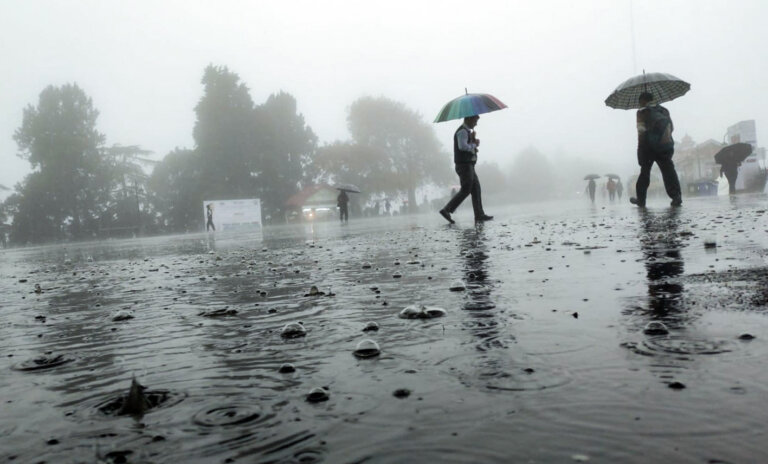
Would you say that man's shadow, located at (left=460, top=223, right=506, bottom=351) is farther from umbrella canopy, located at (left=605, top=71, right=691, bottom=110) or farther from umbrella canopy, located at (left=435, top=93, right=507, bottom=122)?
umbrella canopy, located at (left=605, top=71, right=691, bottom=110)

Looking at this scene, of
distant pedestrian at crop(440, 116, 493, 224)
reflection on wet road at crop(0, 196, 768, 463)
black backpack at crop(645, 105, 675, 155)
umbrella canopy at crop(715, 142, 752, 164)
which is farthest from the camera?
umbrella canopy at crop(715, 142, 752, 164)

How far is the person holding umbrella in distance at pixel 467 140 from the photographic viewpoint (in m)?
12.7

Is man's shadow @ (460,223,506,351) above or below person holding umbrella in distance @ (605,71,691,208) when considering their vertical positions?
below

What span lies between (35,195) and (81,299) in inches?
2350

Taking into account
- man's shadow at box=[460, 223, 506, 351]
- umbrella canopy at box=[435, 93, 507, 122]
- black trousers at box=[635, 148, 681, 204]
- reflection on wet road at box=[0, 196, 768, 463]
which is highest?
umbrella canopy at box=[435, 93, 507, 122]

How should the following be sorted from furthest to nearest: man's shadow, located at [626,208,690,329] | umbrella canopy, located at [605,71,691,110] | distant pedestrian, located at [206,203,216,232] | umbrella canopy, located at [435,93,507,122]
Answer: distant pedestrian, located at [206,203,216,232] → umbrella canopy, located at [605,71,691,110] → umbrella canopy, located at [435,93,507,122] → man's shadow, located at [626,208,690,329]

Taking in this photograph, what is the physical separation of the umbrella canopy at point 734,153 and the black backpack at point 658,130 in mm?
12915

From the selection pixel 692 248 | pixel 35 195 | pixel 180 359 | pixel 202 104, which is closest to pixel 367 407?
pixel 180 359

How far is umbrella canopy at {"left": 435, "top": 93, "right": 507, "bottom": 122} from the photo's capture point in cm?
1351

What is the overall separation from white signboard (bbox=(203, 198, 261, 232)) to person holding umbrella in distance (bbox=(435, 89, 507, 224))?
35.6 meters

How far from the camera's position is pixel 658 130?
11555 millimetres

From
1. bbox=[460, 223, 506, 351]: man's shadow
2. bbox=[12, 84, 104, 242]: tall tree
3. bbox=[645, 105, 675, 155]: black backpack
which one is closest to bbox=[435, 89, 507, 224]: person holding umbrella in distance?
bbox=[645, 105, 675, 155]: black backpack

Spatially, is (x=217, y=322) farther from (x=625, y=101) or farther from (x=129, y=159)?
(x=129, y=159)

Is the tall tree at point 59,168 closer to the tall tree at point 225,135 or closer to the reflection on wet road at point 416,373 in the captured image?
the tall tree at point 225,135
